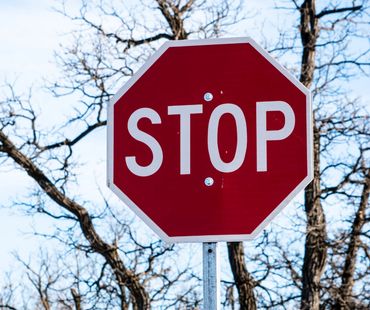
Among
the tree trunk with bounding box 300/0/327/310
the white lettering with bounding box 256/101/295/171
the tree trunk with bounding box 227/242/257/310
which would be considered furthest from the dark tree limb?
the white lettering with bounding box 256/101/295/171

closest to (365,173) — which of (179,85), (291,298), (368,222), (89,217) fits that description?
(368,222)

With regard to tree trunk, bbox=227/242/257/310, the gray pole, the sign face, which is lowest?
the gray pole

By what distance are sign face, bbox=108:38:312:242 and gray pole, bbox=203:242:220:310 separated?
6 centimetres

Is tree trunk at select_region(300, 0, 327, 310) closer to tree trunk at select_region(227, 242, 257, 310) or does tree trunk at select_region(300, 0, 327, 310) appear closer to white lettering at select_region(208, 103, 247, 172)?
tree trunk at select_region(227, 242, 257, 310)

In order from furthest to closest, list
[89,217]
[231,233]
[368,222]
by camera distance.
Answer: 1. [89,217]
2. [368,222]
3. [231,233]

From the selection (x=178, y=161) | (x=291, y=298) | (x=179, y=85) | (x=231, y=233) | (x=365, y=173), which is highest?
(x=365, y=173)

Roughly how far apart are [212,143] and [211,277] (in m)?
0.43

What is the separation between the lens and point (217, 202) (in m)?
3.36

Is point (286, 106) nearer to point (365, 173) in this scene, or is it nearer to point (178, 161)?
point (178, 161)

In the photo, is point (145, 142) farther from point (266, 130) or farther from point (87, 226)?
point (87, 226)

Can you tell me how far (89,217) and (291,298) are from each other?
10.5ft

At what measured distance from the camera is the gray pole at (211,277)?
316 centimetres

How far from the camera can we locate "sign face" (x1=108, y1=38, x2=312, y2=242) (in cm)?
334

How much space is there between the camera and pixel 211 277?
3.19 metres
